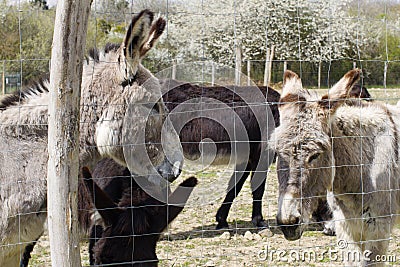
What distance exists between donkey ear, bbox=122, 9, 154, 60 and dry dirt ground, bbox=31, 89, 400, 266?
156cm

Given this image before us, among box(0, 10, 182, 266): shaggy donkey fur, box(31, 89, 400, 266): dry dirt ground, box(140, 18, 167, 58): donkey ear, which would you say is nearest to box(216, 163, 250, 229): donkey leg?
box(31, 89, 400, 266): dry dirt ground

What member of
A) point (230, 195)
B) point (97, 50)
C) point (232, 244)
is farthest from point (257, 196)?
point (97, 50)

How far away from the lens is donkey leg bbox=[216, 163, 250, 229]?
19.2 ft

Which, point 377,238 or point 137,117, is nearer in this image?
point 137,117

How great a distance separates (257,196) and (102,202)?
368cm

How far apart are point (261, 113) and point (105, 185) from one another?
3.38 m

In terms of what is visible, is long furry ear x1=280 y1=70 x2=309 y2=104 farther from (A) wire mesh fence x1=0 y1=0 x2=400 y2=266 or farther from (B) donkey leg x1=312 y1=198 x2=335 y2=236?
(B) donkey leg x1=312 y1=198 x2=335 y2=236

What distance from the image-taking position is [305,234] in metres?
5.64

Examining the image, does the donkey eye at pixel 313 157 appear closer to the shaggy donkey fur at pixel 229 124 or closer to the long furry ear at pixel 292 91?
the long furry ear at pixel 292 91

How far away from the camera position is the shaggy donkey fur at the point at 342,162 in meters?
3.18

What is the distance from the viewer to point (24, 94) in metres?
3.03

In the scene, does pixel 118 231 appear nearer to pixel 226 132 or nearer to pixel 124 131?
pixel 124 131

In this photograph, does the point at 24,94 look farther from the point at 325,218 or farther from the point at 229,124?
the point at 325,218

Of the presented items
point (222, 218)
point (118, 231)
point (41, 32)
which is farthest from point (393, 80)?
point (118, 231)
